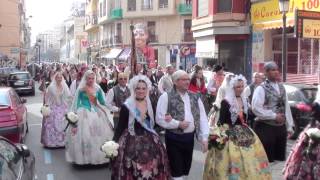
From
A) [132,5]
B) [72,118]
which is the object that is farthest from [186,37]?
[72,118]

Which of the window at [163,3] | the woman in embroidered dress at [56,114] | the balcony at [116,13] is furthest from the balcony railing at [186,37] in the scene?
the woman in embroidered dress at [56,114]

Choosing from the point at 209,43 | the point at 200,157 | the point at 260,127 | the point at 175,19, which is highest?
the point at 175,19

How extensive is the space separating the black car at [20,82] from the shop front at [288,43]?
44.6 feet

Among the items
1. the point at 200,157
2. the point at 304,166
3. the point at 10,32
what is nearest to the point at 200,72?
the point at 200,157

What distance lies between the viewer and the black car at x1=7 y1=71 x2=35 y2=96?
31.4m

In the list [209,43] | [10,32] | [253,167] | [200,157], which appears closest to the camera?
[253,167]

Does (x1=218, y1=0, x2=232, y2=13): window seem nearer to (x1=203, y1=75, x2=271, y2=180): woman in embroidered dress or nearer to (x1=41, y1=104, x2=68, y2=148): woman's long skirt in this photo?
(x1=41, y1=104, x2=68, y2=148): woman's long skirt

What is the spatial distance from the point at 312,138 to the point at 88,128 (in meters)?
4.11

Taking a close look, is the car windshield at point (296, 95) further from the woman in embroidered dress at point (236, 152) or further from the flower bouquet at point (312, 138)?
the woman in embroidered dress at point (236, 152)

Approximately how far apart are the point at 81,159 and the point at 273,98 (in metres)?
3.62

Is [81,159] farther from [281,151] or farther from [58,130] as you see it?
[281,151]

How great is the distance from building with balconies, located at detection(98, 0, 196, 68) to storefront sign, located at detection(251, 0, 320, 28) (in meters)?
23.6

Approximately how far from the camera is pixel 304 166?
21.1 ft

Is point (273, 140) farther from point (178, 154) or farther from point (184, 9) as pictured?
point (184, 9)
